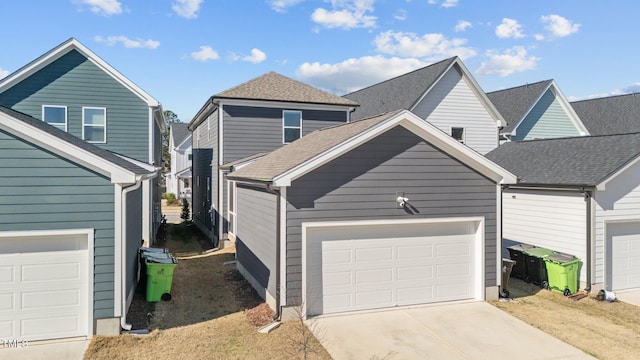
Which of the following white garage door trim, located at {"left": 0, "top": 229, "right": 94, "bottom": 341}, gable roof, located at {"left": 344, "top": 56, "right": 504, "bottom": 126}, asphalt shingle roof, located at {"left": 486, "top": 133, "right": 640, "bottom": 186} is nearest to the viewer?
white garage door trim, located at {"left": 0, "top": 229, "right": 94, "bottom": 341}

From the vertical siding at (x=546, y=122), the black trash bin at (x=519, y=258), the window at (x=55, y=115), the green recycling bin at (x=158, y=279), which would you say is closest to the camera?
the green recycling bin at (x=158, y=279)

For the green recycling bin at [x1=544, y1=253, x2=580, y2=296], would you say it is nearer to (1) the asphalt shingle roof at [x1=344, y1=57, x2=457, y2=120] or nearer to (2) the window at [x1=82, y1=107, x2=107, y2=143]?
(1) the asphalt shingle roof at [x1=344, y1=57, x2=457, y2=120]

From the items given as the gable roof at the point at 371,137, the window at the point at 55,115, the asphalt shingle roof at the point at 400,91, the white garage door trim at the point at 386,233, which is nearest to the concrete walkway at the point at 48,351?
the white garage door trim at the point at 386,233

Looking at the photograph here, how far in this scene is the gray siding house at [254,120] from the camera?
59.1 feet

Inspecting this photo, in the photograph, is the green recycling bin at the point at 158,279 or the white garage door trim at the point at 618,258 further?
the white garage door trim at the point at 618,258

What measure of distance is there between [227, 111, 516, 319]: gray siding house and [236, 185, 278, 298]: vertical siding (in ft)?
0.17

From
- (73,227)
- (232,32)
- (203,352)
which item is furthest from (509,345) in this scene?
(232,32)

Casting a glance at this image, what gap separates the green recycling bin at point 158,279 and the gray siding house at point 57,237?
88.6 inches

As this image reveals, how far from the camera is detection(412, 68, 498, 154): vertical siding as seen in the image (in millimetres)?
21875

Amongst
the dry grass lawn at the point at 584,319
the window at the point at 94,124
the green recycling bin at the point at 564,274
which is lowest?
the dry grass lawn at the point at 584,319

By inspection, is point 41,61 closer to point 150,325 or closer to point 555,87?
point 150,325

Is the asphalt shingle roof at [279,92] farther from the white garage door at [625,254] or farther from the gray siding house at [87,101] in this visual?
the white garage door at [625,254]

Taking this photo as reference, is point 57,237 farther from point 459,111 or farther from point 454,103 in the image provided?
point 459,111

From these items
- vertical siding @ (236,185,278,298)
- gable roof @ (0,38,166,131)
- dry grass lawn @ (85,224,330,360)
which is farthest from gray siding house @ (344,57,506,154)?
dry grass lawn @ (85,224,330,360)
